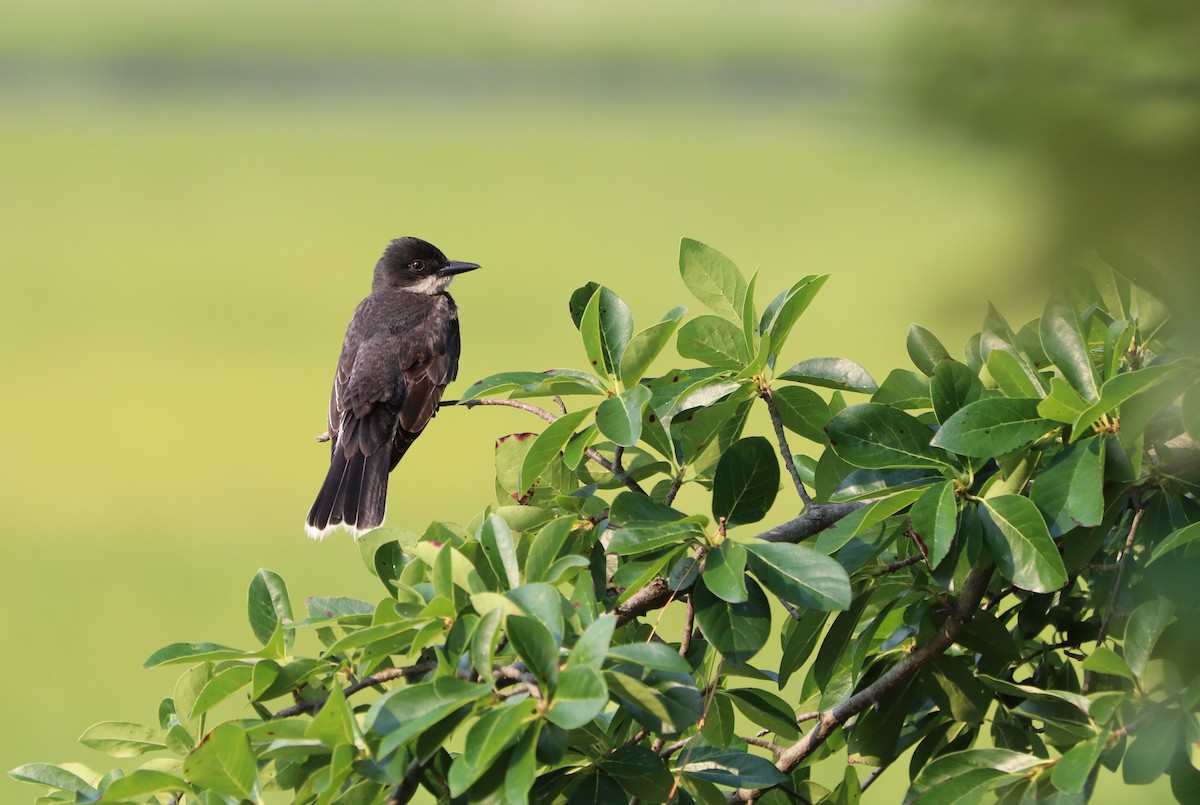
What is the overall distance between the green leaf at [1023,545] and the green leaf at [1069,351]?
0.14 meters

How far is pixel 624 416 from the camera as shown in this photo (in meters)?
1.22

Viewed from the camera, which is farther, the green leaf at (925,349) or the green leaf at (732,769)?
the green leaf at (925,349)

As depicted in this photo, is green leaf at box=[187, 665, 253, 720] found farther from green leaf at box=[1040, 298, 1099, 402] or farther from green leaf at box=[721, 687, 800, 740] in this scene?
green leaf at box=[1040, 298, 1099, 402]

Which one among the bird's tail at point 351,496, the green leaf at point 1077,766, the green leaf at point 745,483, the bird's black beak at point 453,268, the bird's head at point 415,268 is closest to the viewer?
the green leaf at point 1077,766

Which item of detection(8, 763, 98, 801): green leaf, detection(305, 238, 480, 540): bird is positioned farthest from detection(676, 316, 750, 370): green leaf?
detection(305, 238, 480, 540): bird

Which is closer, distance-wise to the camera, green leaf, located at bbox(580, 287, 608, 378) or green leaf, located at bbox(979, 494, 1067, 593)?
green leaf, located at bbox(979, 494, 1067, 593)

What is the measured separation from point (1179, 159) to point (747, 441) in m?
0.77

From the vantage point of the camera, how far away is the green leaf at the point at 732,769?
114 centimetres

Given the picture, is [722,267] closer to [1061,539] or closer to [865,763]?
[1061,539]

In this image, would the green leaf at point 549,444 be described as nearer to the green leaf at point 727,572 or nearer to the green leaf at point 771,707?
the green leaf at point 727,572

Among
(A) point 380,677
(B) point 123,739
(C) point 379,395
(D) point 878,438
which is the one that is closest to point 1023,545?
(D) point 878,438

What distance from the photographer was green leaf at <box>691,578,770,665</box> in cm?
109

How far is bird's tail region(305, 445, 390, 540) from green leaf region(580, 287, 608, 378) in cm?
283

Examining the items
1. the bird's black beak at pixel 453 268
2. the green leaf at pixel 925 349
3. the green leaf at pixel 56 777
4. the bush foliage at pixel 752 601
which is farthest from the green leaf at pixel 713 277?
the bird's black beak at pixel 453 268
